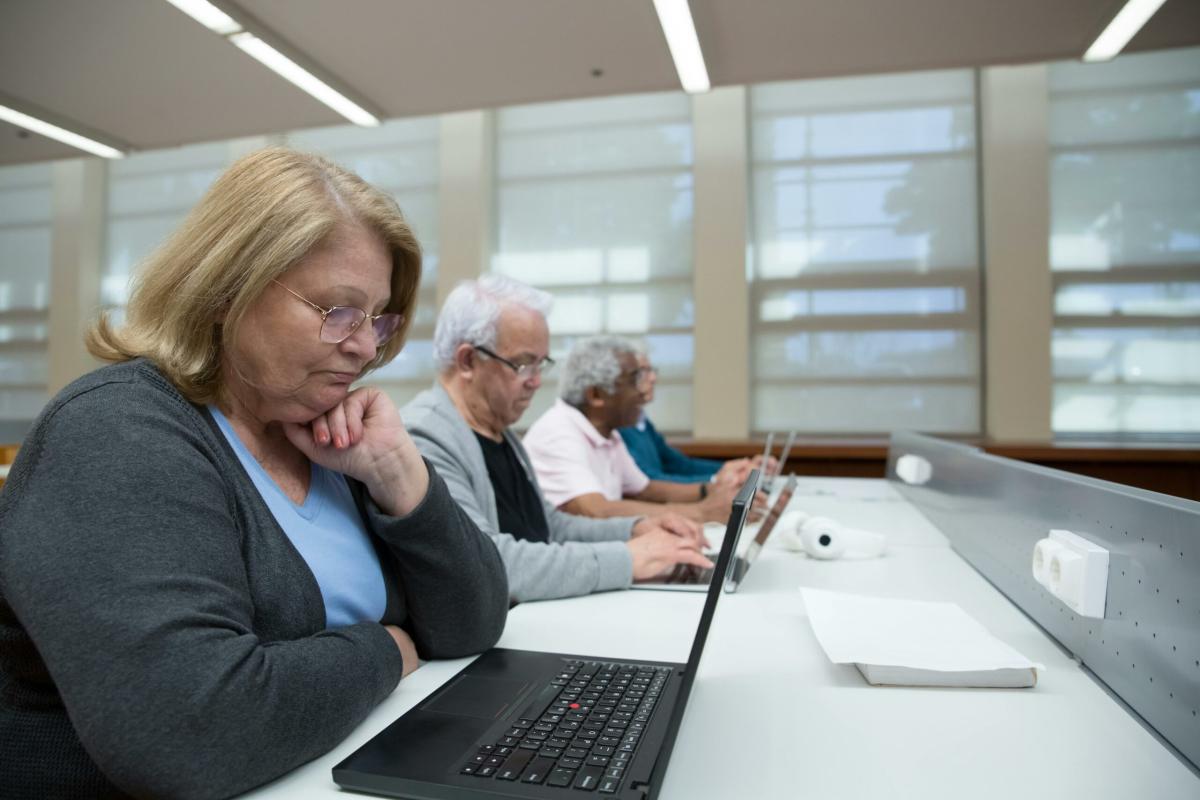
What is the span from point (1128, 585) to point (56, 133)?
5685 millimetres

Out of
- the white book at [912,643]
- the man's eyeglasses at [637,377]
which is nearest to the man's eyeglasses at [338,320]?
the white book at [912,643]

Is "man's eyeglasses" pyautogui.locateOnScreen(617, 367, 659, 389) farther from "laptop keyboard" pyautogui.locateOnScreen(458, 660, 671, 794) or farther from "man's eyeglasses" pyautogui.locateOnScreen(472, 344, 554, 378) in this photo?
"laptop keyboard" pyautogui.locateOnScreen(458, 660, 671, 794)

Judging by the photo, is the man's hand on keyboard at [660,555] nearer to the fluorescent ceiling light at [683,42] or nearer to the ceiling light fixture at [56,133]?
the fluorescent ceiling light at [683,42]

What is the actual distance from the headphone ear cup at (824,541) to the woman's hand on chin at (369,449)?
113cm

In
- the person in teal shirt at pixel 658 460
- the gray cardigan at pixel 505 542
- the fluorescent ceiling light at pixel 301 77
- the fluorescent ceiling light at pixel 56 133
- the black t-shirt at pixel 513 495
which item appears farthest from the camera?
the fluorescent ceiling light at pixel 56 133

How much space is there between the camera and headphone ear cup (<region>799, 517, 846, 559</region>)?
1.85 meters

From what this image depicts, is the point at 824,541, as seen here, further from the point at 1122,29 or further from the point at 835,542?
the point at 1122,29

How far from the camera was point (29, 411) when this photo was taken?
279 inches

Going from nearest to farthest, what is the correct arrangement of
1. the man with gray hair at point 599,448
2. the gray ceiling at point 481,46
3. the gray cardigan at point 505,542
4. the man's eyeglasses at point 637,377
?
the gray cardigan at point 505,542 < the man with gray hair at point 599,448 < the man's eyeglasses at point 637,377 < the gray ceiling at point 481,46

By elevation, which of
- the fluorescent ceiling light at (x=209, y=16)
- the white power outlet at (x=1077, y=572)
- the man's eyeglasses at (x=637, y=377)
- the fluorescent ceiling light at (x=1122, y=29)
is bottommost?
the white power outlet at (x=1077, y=572)

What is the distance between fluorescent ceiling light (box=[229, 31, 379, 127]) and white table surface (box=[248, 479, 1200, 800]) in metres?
3.19

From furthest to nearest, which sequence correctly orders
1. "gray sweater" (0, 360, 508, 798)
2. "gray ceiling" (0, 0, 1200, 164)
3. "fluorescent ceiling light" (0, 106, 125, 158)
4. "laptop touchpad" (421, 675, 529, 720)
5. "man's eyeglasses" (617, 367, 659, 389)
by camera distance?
1. "fluorescent ceiling light" (0, 106, 125, 158)
2. "gray ceiling" (0, 0, 1200, 164)
3. "man's eyeglasses" (617, 367, 659, 389)
4. "laptop touchpad" (421, 675, 529, 720)
5. "gray sweater" (0, 360, 508, 798)

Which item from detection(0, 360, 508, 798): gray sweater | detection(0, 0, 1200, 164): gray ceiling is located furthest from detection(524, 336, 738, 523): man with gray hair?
detection(0, 360, 508, 798): gray sweater

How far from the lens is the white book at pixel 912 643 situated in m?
1.03
